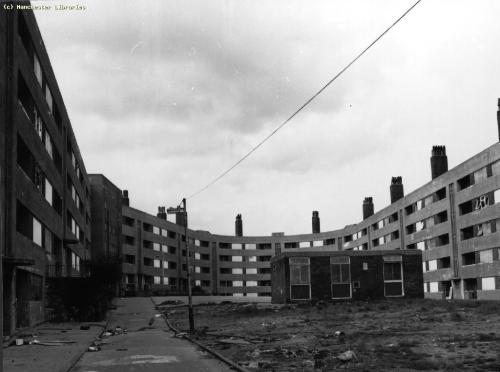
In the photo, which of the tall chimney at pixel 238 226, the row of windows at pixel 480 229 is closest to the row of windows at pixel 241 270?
the tall chimney at pixel 238 226

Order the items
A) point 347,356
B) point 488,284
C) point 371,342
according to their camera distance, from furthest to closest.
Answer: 1. point 488,284
2. point 371,342
3. point 347,356

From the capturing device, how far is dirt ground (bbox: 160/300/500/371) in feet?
45.7

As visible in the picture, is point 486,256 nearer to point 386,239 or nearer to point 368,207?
point 386,239

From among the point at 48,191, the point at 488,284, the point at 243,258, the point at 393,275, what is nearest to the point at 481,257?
the point at 488,284

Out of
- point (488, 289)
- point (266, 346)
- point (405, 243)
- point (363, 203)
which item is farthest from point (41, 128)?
point (363, 203)

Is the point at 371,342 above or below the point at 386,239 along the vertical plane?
below

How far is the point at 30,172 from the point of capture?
31.5m

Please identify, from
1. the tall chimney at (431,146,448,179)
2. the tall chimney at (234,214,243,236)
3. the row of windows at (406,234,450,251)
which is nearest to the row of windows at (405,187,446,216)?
the tall chimney at (431,146,448,179)

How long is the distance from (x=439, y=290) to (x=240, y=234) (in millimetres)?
59897

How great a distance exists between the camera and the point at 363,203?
97.4 m

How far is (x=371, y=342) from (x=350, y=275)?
97.1 feet

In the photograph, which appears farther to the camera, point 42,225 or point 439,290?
point 439,290

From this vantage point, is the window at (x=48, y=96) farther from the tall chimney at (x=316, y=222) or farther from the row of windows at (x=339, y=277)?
the tall chimney at (x=316, y=222)

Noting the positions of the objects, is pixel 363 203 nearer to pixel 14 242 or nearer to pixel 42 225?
pixel 42 225
